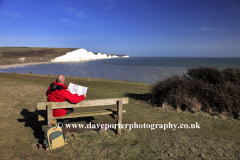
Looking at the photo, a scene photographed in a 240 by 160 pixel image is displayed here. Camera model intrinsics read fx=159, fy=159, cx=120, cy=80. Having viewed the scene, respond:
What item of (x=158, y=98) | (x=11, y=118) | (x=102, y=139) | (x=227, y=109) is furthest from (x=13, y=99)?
(x=227, y=109)

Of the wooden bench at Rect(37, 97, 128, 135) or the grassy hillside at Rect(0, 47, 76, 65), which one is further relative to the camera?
the grassy hillside at Rect(0, 47, 76, 65)

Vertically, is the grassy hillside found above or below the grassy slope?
above

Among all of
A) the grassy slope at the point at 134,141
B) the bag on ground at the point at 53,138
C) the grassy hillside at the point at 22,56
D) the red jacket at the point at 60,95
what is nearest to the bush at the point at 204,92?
the grassy slope at the point at 134,141

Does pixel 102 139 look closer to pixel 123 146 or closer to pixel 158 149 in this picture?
pixel 123 146

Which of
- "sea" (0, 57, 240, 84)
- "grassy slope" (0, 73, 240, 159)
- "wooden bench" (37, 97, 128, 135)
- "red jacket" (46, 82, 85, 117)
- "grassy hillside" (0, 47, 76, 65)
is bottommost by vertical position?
"sea" (0, 57, 240, 84)

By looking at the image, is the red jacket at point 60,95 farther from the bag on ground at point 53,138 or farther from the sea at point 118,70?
the sea at point 118,70

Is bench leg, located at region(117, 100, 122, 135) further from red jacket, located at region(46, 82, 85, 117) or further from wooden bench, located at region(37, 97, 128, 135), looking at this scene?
red jacket, located at region(46, 82, 85, 117)

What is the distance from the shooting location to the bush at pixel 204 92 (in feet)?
19.4

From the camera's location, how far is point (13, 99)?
24.3 feet

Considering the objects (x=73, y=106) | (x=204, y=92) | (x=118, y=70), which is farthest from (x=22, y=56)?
(x=204, y=92)


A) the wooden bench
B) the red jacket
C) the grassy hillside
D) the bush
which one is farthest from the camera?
the grassy hillside

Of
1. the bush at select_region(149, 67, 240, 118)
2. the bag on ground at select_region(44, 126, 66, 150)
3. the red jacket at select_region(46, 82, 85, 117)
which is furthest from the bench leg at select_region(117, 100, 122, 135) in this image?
the bush at select_region(149, 67, 240, 118)

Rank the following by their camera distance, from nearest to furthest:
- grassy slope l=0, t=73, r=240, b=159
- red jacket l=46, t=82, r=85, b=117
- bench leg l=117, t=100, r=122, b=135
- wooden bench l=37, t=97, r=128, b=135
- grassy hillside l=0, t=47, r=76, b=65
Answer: grassy slope l=0, t=73, r=240, b=159, wooden bench l=37, t=97, r=128, b=135, red jacket l=46, t=82, r=85, b=117, bench leg l=117, t=100, r=122, b=135, grassy hillside l=0, t=47, r=76, b=65

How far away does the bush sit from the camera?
5.91 metres
